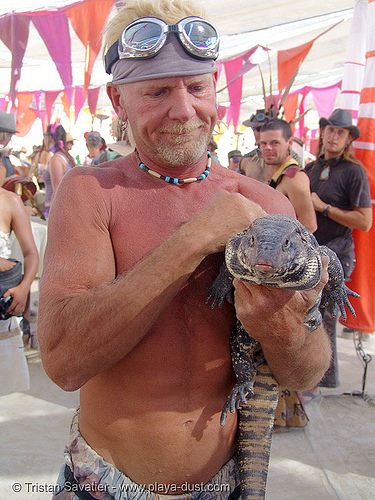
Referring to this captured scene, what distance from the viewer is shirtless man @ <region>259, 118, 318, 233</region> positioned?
364 cm

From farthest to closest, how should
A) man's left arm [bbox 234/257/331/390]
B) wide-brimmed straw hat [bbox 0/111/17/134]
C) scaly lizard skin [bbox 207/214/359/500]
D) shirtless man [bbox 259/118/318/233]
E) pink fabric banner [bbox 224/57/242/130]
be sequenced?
pink fabric banner [bbox 224/57/242/130], wide-brimmed straw hat [bbox 0/111/17/134], shirtless man [bbox 259/118/318/233], man's left arm [bbox 234/257/331/390], scaly lizard skin [bbox 207/214/359/500]

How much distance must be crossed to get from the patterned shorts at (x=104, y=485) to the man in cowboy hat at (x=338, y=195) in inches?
114

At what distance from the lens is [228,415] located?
147 centimetres

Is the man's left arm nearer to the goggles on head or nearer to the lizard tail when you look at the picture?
the lizard tail

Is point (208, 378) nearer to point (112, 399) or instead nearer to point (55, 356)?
point (112, 399)

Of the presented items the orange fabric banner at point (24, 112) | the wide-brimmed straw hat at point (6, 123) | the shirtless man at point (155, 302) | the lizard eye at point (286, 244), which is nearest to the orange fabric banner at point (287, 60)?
the wide-brimmed straw hat at point (6, 123)

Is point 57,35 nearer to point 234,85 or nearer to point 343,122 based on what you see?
point 343,122

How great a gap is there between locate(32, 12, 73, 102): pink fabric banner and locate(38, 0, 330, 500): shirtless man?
575 centimetres

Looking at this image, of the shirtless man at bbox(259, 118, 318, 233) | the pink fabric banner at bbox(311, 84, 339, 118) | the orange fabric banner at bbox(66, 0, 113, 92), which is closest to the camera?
the shirtless man at bbox(259, 118, 318, 233)

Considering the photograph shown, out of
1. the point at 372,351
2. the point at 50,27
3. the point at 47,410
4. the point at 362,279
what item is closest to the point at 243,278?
the point at 47,410

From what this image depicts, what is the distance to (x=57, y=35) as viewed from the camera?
6.50 metres

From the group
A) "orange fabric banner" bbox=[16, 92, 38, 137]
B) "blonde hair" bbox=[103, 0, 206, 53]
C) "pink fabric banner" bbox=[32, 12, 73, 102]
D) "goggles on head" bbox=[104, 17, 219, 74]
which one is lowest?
"orange fabric banner" bbox=[16, 92, 38, 137]

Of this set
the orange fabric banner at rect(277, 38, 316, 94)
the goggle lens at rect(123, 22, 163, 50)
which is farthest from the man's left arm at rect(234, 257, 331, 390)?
the orange fabric banner at rect(277, 38, 316, 94)

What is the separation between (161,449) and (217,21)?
8.40 meters
